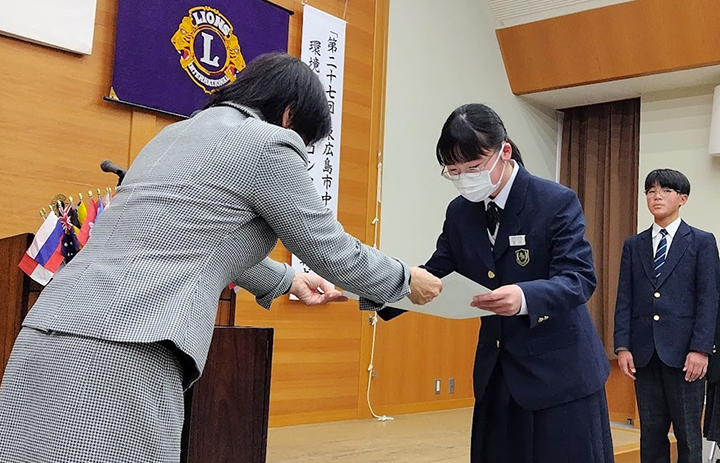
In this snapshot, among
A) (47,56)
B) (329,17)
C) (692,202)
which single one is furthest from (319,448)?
(692,202)

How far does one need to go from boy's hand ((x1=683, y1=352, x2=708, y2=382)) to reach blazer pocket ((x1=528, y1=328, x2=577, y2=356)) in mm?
1890

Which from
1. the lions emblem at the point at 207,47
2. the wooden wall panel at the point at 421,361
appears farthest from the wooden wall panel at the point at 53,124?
the wooden wall panel at the point at 421,361

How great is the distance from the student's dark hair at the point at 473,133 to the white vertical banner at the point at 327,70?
2.93m

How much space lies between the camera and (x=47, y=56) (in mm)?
3633

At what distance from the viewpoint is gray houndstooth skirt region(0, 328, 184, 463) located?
1.08 m

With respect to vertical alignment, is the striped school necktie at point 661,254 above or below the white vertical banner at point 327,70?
below

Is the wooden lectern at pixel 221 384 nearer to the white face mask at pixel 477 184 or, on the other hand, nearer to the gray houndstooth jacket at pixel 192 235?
the white face mask at pixel 477 184

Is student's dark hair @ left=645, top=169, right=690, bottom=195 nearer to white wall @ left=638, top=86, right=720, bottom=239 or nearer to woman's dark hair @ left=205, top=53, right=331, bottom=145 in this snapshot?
white wall @ left=638, top=86, right=720, bottom=239

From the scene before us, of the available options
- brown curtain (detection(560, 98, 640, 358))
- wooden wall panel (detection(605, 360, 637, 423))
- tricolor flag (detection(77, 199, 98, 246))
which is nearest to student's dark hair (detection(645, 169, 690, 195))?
tricolor flag (detection(77, 199, 98, 246))

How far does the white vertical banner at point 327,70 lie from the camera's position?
187 inches

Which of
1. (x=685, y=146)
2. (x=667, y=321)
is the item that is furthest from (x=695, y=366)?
(x=685, y=146)

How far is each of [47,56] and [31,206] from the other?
0.74 m

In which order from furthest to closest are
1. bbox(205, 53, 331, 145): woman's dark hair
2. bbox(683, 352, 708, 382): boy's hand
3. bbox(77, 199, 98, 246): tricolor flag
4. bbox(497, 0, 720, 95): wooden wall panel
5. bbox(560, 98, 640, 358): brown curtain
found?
bbox(560, 98, 640, 358): brown curtain < bbox(497, 0, 720, 95): wooden wall panel < bbox(683, 352, 708, 382): boy's hand < bbox(77, 199, 98, 246): tricolor flag < bbox(205, 53, 331, 145): woman's dark hair

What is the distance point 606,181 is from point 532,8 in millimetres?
1606
